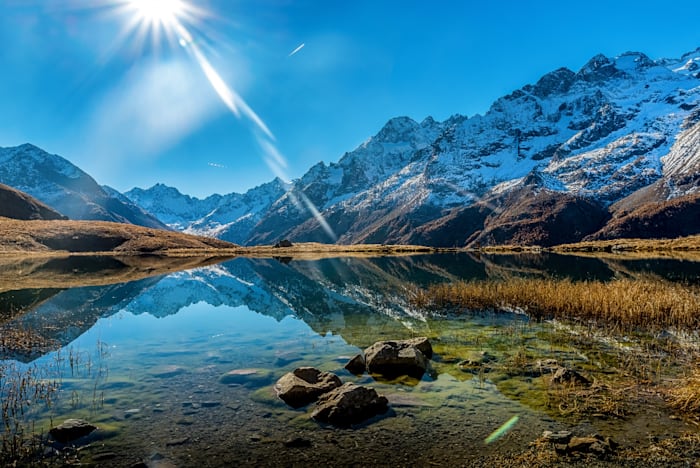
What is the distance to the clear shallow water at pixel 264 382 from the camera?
43.1ft

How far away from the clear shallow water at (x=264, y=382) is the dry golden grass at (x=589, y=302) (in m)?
3.03

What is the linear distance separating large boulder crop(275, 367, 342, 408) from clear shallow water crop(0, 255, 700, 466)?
1.68 ft

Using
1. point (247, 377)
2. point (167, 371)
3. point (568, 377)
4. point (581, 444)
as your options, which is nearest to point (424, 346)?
point (568, 377)

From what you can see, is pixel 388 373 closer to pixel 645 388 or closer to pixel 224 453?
pixel 224 453

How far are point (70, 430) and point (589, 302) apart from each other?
111ft

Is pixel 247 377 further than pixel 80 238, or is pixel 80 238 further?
pixel 80 238

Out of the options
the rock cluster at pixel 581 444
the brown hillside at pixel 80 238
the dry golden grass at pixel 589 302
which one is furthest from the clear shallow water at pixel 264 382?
the brown hillside at pixel 80 238

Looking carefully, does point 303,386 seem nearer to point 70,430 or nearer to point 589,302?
point 70,430

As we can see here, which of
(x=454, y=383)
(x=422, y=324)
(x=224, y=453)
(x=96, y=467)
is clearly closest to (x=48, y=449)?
(x=96, y=467)

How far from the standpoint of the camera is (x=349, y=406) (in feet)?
50.1

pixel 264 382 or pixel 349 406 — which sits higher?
pixel 264 382

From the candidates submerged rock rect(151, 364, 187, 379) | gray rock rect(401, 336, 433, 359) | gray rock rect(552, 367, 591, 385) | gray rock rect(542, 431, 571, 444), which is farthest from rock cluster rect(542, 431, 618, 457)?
submerged rock rect(151, 364, 187, 379)

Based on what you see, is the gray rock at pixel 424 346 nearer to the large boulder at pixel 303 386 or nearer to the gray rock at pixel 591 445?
the large boulder at pixel 303 386

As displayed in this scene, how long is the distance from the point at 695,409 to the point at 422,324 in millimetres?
19022
